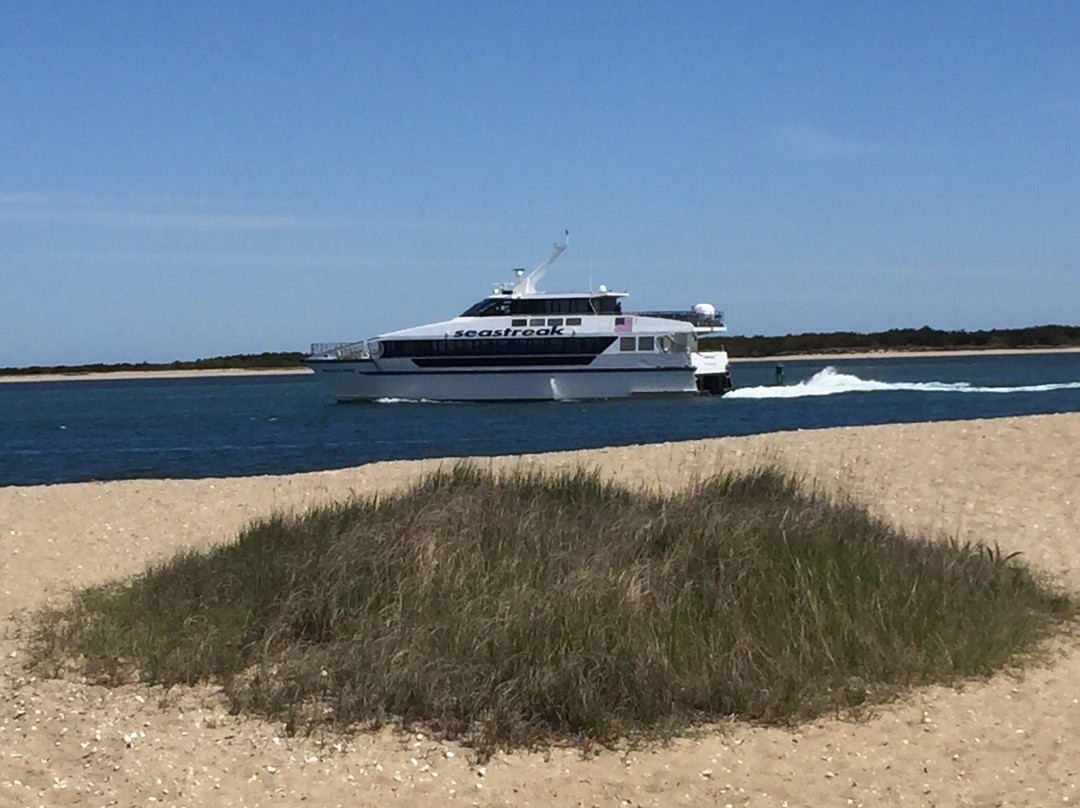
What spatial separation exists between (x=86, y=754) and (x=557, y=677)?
2.62m

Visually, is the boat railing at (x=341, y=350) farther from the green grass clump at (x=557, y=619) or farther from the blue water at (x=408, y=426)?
the green grass clump at (x=557, y=619)

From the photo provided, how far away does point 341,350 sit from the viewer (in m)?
54.3

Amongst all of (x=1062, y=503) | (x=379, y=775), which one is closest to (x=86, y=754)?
(x=379, y=775)

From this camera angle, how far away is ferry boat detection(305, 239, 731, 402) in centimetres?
5081

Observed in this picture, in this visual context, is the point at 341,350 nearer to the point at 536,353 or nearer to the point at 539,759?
the point at 536,353

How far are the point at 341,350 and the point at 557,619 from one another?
47.5 meters

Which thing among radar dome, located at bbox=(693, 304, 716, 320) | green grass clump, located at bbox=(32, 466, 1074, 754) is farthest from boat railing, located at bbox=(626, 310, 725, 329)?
green grass clump, located at bbox=(32, 466, 1074, 754)

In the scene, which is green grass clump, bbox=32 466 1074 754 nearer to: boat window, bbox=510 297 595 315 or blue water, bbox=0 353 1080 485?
blue water, bbox=0 353 1080 485

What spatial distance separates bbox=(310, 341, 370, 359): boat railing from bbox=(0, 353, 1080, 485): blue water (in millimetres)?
2329

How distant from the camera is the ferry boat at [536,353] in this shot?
50.8 m

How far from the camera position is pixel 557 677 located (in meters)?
7.23

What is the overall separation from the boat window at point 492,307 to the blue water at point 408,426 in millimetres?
3854

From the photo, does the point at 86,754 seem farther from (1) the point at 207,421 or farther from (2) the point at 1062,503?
(1) the point at 207,421

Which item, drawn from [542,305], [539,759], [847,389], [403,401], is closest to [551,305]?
[542,305]
